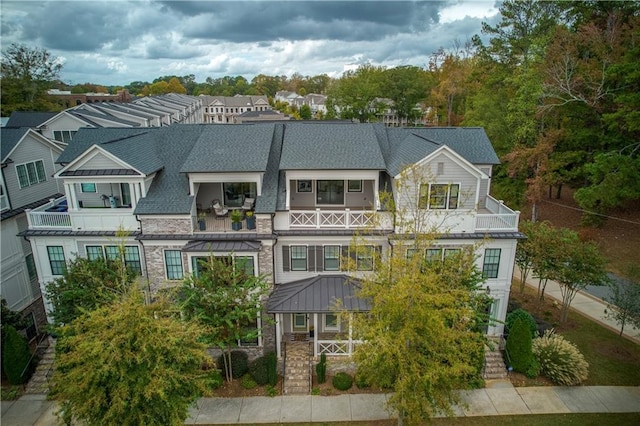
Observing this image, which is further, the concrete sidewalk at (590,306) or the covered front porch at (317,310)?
the concrete sidewalk at (590,306)

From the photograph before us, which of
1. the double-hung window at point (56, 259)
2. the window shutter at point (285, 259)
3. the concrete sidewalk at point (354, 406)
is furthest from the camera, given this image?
the double-hung window at point (56, 259)

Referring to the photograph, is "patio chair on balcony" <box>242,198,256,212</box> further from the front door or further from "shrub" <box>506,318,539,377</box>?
"shrub" <box>506,318,539,377</box>

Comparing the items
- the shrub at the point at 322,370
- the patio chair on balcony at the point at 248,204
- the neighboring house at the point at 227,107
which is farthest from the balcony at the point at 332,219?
the neighboring house at the point at 227,107

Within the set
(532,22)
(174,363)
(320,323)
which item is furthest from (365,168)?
(532,22)

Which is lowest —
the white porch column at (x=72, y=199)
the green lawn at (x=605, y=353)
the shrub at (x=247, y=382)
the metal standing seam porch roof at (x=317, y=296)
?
the shrub at (x=247, y=382)

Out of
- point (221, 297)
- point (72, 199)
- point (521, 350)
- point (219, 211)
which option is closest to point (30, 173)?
point (72, 199)

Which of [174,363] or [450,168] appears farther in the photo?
[450,168]

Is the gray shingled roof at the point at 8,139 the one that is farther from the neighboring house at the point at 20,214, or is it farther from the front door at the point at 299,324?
the front door at the point at 299,324

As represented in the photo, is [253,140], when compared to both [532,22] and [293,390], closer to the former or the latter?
[293,390]
